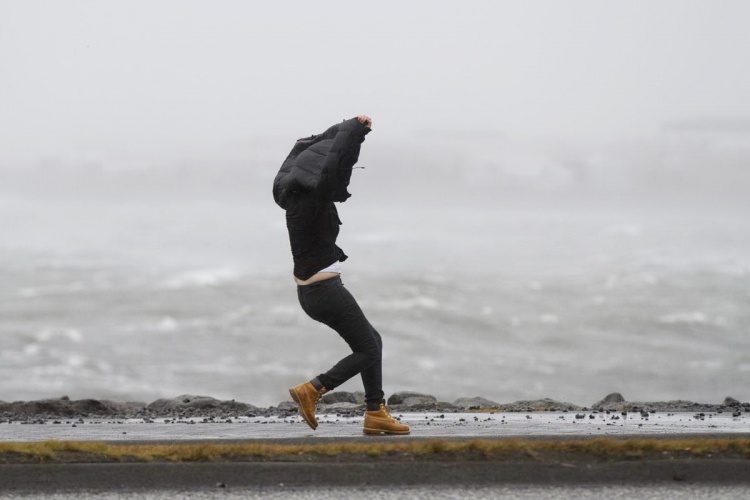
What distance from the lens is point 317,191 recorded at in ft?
34.2

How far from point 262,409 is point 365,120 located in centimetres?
703

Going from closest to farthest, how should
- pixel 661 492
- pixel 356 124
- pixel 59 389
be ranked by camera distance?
1. pixel 661 492
2. pixel 356 124
3. pixel 59 389

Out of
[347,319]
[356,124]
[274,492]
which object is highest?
[356,124]

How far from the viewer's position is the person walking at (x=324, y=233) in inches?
412

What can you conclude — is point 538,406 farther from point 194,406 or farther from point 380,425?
point 380,425

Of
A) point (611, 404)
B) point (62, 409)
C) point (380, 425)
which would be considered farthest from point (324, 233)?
point (611, 404)

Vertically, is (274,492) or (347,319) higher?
(347,319)

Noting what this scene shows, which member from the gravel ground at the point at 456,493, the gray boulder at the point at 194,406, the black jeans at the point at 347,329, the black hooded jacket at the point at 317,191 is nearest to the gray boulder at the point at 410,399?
the gray boulder at the point at 194,406

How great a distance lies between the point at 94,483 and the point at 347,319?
291 centimetres

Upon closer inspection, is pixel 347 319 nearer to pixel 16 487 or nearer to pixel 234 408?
pixel 16 487

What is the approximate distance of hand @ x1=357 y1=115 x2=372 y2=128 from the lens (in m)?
10.6

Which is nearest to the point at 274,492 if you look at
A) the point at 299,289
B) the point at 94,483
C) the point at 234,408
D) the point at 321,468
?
the point at 321,468

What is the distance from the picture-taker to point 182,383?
168 m

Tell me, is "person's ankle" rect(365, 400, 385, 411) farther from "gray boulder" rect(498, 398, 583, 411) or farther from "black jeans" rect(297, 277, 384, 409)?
"gray boulder" rect(498, 398, 583, 411)
